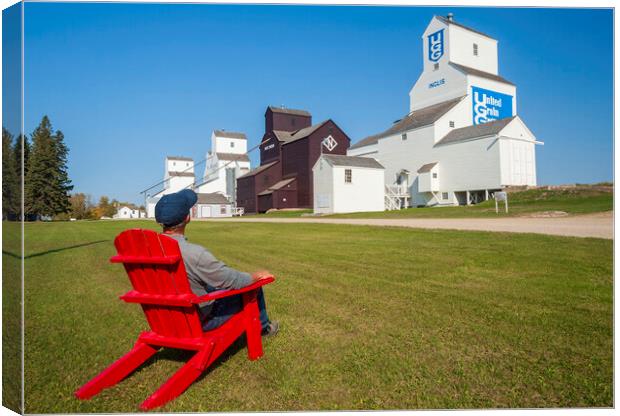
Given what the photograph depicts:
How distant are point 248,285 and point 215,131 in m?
2.15

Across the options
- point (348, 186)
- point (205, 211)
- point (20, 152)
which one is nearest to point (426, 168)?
point (348, 186)

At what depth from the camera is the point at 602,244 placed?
811 centimetres

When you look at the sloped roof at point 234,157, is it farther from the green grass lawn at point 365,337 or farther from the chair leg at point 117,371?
the chair leg at point 117,371

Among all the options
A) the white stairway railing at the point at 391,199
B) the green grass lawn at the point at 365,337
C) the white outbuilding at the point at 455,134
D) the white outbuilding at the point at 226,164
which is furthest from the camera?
the white stairway railing at the point at 391,199

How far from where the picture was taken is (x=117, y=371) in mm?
2797

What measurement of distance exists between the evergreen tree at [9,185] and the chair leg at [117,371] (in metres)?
1.17

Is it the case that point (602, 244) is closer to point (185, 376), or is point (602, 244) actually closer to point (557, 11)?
point (557, 11)

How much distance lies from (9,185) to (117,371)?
4.63 feet

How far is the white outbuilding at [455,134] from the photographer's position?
432 centimetres

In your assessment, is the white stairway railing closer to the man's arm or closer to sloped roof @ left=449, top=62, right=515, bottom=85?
sloped roof @ left=449, top=62, right=515, bottom=85

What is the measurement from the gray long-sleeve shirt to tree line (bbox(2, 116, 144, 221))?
1033 millimetres

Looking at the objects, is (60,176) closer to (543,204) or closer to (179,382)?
(179,382)

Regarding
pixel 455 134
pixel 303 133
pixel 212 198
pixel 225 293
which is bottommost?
pixel 225 293

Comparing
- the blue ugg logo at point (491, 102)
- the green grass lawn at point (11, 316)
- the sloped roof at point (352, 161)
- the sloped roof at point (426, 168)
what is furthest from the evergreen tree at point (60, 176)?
the sloped roof at point (426, 168)
